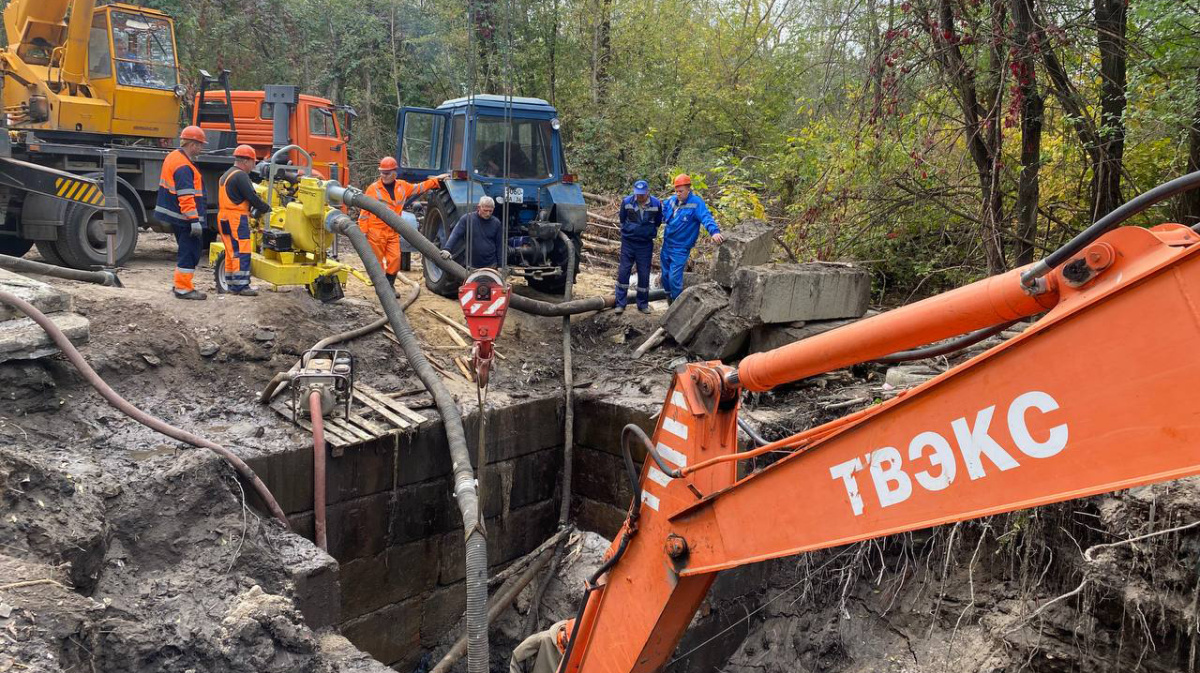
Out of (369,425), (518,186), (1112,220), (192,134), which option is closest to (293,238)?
(192,134)

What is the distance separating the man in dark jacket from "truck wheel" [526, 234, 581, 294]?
0.76 metres

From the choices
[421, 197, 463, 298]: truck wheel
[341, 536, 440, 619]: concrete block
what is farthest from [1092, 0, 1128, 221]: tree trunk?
[421, 197, 463, 298]: truck wheel

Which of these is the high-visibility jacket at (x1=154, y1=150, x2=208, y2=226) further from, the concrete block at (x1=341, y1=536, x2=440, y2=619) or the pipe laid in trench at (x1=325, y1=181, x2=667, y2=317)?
the concrete block at (x1=341, y1=536, x2=440, y2=619)

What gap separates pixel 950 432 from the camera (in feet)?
8.39

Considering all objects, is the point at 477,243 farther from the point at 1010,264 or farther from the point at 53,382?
the point at 1010,264

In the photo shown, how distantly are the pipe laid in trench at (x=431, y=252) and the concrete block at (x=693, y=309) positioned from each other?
1.34 metres

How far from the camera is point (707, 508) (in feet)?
11.2

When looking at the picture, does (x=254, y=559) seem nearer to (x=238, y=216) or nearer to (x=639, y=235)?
(x=238, y=216)

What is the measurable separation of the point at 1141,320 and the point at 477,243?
7.45 meters

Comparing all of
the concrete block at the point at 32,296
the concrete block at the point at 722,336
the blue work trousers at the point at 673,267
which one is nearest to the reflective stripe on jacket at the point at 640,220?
the blue work trousers at the point at 673,267

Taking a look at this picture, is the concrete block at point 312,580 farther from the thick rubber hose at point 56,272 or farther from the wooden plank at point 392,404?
the thick rubber hose at point 56,272

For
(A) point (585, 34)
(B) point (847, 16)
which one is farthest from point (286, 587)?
(A) point (585, 34)

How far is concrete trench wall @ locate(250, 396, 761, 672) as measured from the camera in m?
6.74

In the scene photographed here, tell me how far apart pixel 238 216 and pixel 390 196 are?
8.55 ft
